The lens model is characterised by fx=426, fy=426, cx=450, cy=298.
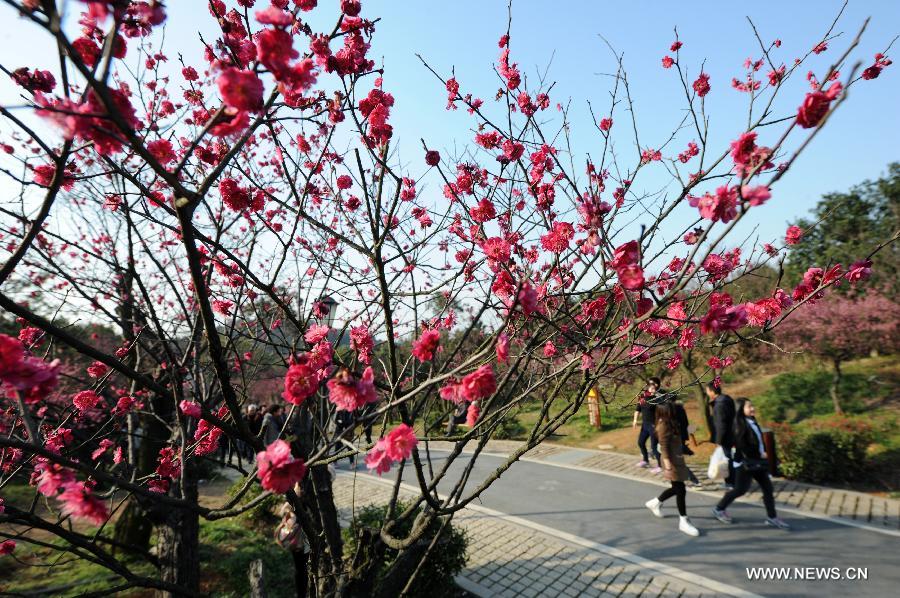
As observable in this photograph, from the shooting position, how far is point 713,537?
577 centimetres

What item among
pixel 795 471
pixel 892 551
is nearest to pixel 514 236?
pixel 892 551

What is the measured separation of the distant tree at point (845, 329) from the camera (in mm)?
12570

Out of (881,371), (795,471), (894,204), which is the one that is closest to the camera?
(795,471)

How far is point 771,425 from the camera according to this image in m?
8.96

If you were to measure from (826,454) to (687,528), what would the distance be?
12.8 feet

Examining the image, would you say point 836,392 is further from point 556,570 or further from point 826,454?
point 556,570

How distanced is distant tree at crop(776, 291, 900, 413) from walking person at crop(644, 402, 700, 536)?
933 centimetres

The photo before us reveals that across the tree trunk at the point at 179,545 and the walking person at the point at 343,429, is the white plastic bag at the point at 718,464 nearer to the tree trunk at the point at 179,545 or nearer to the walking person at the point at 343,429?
the walking person at the point at 343,429

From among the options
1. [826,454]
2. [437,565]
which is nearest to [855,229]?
[826,454]

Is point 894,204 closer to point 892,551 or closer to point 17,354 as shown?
point 892,551

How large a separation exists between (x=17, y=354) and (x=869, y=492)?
34.9ft

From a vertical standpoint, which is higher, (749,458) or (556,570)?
(749,458)

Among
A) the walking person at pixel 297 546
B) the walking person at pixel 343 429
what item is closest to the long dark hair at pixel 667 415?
the walking person at pixel 343 429

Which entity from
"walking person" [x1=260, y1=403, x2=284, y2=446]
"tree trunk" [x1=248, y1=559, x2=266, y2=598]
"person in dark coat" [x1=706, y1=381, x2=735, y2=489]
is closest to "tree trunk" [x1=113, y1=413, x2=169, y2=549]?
"walking person" [x1=260, y1=403, x2=284, y2=446]
